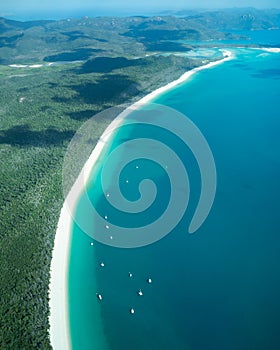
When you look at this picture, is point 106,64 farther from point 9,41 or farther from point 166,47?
point 9,41

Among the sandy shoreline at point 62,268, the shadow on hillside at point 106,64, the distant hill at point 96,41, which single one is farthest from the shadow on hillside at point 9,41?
the sandy shoreline at point 62,268

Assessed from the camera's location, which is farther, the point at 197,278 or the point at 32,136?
the point at 32,136

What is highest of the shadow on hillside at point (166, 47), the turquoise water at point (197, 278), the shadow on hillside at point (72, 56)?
the shadow on hillside at point (166, 47)

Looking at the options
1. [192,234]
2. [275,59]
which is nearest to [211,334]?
[192,234]

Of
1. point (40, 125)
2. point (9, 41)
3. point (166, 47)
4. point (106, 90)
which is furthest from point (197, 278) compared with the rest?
point (9, 41)

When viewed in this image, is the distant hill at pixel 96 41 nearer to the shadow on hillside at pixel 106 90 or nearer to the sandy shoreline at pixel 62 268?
the shadow on hillside at pixel 106 90
